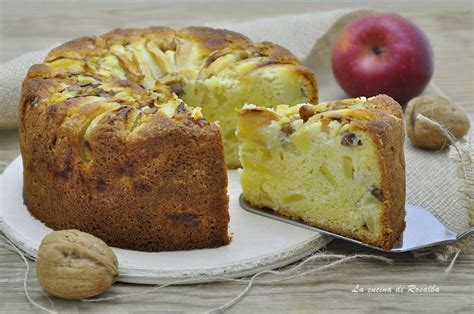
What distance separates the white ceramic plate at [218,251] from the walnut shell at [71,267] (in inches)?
5.9

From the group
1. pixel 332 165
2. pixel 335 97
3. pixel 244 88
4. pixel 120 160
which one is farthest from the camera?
pixel 335 97

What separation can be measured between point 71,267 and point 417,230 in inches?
58.9

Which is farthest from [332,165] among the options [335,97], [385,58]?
[335,97]

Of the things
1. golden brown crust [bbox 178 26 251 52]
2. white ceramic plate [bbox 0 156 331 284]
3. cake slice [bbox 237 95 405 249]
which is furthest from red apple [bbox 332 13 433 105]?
white ceramic plate [bbox 0 156 331 284]

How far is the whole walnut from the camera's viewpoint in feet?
16.1

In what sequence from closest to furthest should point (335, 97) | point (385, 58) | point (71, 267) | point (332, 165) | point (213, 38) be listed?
point (71, 267), point (332, 165), point (213, 38), point (385, 58), point (335, 97)

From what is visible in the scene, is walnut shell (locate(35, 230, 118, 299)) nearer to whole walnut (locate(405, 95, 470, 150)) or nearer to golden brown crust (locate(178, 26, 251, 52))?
golden brown crust (locate(178, 26, 251, 52))

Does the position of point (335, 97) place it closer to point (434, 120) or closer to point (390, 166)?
point (434, 120)

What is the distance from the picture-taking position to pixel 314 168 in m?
3.98

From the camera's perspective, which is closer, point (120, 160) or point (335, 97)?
point (120, 160)

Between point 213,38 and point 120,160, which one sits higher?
point 213,38

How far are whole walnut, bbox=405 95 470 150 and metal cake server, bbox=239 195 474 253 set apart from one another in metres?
0.85

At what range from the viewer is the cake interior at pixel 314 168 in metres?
3.82

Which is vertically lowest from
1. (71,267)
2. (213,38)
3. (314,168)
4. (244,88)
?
(71,267)
